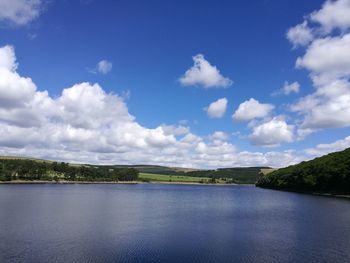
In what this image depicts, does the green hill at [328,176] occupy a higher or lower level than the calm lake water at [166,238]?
higher

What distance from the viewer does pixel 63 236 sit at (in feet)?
149

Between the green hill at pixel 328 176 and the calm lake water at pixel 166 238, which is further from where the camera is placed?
the green hill at pixel 328 176

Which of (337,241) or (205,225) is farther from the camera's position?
(205,225)

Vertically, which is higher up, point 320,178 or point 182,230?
point 320,178

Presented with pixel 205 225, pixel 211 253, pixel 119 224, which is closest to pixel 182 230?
pixel 205 225

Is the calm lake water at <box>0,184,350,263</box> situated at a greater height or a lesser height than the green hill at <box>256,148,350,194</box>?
lesser

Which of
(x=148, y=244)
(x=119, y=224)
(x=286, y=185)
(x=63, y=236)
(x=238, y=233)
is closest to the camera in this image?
(x=148, y=244)

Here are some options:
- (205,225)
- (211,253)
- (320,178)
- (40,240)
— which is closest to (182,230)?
(205,225)

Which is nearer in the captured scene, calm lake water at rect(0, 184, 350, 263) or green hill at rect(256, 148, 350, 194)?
calm lake water at rect(0, 184, 350, 263)

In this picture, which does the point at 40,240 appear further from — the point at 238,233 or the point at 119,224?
the point at 238,233

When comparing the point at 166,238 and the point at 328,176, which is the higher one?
the point at 328,176

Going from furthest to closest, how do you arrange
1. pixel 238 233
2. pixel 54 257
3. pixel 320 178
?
1. pixel 320 178
2. pixel 238 233
3. pixel 54 257

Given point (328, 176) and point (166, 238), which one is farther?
point (328, 176)

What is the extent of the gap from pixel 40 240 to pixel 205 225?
992 inches
